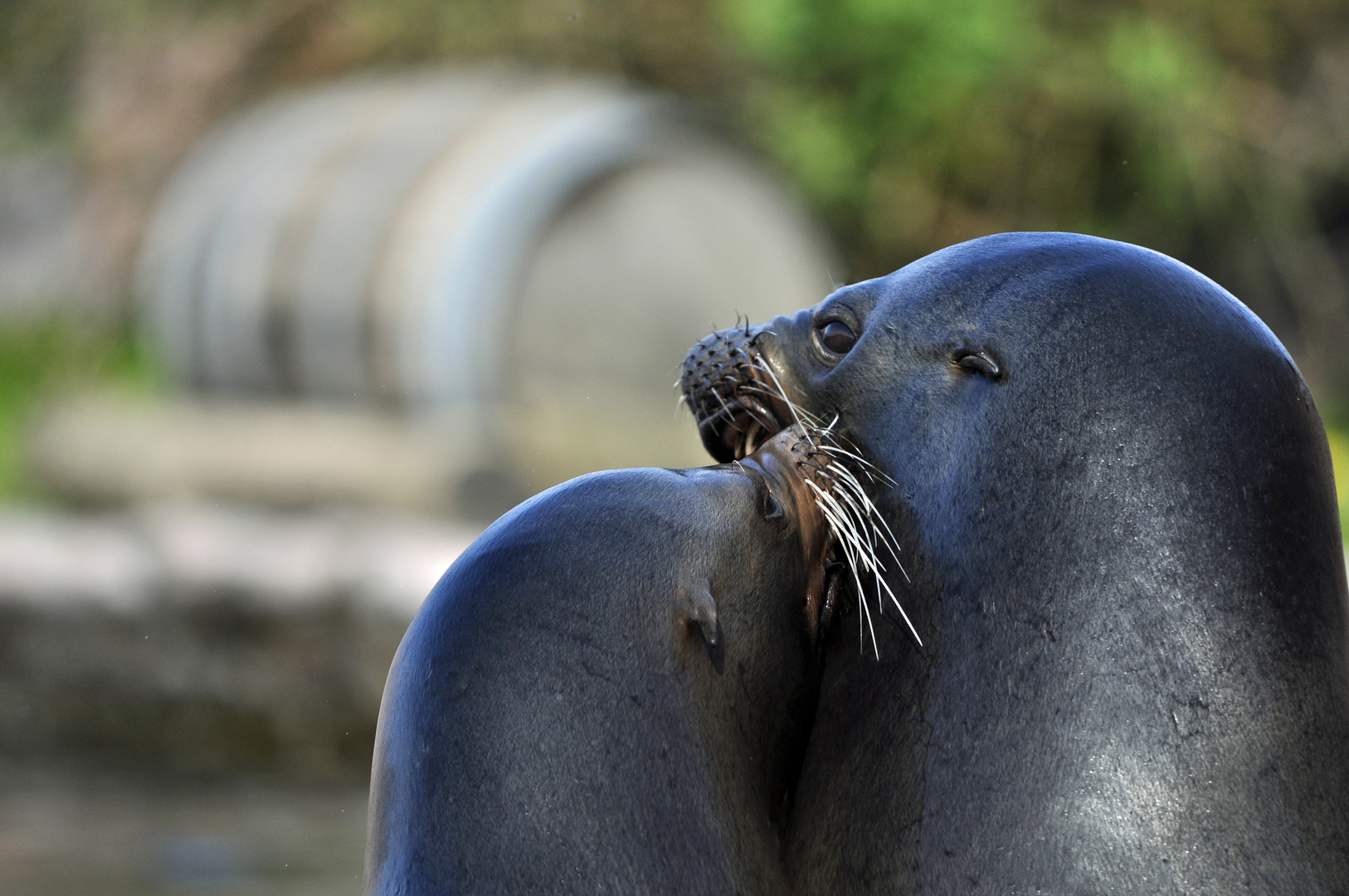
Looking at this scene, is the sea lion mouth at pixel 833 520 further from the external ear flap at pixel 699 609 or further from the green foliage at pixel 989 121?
the green foliage at pixel 989 121

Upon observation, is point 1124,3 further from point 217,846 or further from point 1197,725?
point 1197,725

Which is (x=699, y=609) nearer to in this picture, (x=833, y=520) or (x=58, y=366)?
(x=833, y=520)

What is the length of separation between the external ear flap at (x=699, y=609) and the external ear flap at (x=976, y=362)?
0.38 meters

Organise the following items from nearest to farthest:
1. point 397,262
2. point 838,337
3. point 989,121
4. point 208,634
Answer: point 838,337 < point 208,634 < point 397,262 < point 989,121

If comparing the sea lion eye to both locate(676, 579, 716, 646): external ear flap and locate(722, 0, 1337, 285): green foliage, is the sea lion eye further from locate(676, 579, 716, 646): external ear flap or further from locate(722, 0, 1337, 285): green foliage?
locate(722, 0, 1337, 285): green foliage

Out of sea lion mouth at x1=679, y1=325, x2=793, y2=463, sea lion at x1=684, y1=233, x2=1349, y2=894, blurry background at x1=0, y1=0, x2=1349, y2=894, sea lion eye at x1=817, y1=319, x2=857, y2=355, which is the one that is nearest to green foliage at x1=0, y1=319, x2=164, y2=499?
blurry background at x1=0, y1=0, x2=1349, y2=894

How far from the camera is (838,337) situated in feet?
6.27

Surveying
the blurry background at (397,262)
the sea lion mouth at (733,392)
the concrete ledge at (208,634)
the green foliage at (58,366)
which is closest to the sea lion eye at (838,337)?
the sea lion mouth at (733,392)

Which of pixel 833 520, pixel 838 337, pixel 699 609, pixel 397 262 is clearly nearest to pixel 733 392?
pixel 838 337

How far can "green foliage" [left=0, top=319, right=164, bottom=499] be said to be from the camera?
11.8 m

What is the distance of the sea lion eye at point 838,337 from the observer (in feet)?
6.23

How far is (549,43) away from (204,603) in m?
6.32

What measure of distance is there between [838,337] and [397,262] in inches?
268

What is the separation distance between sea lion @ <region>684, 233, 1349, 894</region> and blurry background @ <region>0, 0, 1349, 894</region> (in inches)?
89.5
